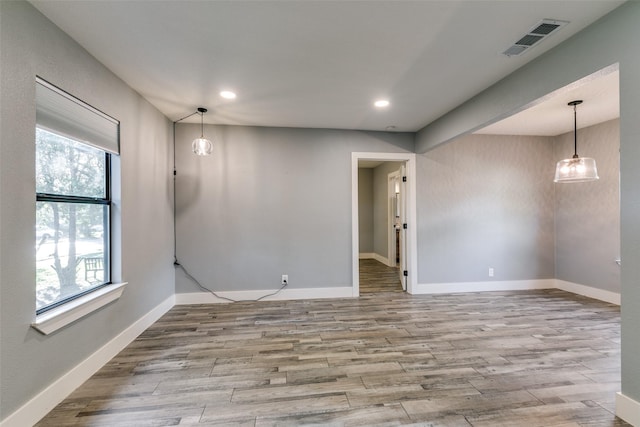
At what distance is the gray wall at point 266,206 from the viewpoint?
12.8 ft

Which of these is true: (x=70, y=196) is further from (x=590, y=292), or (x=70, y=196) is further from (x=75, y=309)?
(x=590, y=292)

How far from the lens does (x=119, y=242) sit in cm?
254

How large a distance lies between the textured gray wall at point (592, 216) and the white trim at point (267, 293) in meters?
3.65

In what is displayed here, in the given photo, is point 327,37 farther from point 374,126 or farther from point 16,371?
point 16,371

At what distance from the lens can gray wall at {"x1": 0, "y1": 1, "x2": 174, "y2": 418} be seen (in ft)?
4.92

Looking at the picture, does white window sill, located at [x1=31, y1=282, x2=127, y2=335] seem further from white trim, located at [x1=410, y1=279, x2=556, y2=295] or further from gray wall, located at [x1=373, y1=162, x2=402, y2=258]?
gray wall, located at [x1=373, y1=162, x2=402, y2=258]

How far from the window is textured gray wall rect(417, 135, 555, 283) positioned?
4062 mm

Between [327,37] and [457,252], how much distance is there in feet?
12.6

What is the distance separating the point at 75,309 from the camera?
1.95 metres

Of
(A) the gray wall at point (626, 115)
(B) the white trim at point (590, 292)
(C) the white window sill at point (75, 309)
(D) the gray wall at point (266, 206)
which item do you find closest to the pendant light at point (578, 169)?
(A) the gray wall at point (626, 115)

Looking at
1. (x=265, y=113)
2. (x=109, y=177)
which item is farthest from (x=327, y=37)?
(x=109, y=177)

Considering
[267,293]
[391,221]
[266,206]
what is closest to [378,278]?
[391,221]

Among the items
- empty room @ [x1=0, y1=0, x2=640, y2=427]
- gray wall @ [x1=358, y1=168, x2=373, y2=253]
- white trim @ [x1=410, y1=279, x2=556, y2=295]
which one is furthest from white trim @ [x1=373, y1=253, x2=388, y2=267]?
white trim @ [x1=410, y1=279, x2=556, y2=295]

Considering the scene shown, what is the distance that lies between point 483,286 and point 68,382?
203 inches
